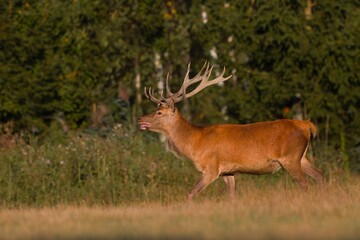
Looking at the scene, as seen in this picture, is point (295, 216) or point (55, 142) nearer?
point (295, 216)

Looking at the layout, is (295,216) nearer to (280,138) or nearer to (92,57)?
(280,138)

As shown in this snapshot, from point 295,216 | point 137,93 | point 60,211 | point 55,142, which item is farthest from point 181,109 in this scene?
point 295,216

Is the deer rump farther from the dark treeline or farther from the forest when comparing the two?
the dark treeline

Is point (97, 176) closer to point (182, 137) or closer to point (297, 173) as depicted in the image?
point (182, 137)

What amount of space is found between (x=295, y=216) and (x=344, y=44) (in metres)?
9.91

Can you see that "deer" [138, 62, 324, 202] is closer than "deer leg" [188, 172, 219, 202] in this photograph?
No

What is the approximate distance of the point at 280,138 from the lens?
1429 cm

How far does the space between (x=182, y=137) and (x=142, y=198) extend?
1363 mm

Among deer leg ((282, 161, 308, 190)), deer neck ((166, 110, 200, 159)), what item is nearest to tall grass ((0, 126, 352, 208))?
deer neck ((166, 110, 200, 159))

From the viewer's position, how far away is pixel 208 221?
1028 centimetres

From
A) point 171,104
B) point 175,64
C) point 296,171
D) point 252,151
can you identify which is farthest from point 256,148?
point 175,64

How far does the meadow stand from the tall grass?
0.05 ft

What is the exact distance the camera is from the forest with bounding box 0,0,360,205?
66.4ft

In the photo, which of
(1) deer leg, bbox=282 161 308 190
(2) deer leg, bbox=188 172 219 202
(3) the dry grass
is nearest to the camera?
(3) the dry grass
